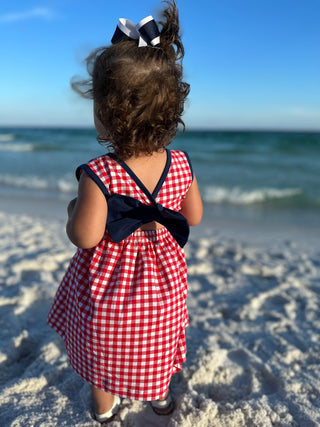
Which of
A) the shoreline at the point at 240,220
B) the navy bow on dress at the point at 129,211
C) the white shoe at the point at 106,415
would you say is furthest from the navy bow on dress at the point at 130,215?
the shoreline at the point at 240,220

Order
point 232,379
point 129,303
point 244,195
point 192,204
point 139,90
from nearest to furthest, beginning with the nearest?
point 139,90
point 129,303
point 192,204
point 232,379
point 244,195

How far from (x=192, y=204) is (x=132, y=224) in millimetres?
337

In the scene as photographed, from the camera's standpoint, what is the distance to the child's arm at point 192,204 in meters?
1.50

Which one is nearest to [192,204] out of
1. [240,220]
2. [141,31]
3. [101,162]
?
[101,162]

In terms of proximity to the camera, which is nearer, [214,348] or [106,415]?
[106,415]

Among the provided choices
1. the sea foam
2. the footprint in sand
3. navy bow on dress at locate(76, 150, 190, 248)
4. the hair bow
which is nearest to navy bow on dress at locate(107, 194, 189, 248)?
navy bow on dress at locate(76, 150, 190, 248)

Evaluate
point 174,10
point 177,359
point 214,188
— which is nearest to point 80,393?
point 177,359

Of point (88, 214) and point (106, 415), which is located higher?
point (88, 214)

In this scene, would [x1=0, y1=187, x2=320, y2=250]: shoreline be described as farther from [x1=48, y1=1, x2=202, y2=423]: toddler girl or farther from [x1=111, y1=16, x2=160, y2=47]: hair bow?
[x1=111, y1=16, x2=160, y2=47]: hair bow

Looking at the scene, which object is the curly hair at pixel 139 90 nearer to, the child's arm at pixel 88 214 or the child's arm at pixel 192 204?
the child's arm at pixel 88 214

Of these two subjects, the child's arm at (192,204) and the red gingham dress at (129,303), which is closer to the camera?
the red gingham dress at (129,303)

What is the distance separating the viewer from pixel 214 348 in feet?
6.70

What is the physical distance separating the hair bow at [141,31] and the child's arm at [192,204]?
21.8 inches

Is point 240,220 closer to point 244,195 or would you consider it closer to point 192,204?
point 244,195
